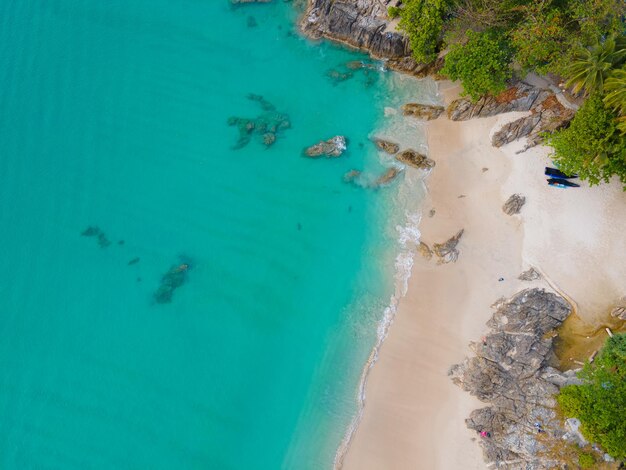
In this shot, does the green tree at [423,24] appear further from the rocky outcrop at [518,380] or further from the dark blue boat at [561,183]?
the rocky outcrop at [518,380]

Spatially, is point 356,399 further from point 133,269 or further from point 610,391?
point 133,269

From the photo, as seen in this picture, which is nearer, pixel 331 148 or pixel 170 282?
pixel 170 282

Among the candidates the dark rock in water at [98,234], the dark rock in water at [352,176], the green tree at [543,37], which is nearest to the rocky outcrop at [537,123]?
the green tree at [543,37]

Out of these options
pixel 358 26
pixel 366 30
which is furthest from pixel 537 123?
pixel 358 26

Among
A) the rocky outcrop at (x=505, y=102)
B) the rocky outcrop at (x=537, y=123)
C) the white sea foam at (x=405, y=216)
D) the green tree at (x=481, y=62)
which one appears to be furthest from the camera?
the rocky outcrop at (x=505, y=102)

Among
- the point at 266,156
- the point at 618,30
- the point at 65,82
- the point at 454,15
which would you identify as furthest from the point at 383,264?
the point at 65,82

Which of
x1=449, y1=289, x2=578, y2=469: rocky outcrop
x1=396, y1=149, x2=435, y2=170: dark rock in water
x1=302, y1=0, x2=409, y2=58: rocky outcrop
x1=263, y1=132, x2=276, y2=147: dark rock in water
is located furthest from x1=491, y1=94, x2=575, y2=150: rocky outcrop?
x1=263, y1=132, x2=276, y2=147: dark rock in water

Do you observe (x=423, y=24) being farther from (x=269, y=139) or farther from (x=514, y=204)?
(x=514, y=204)

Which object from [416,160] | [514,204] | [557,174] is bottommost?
[416,160]
